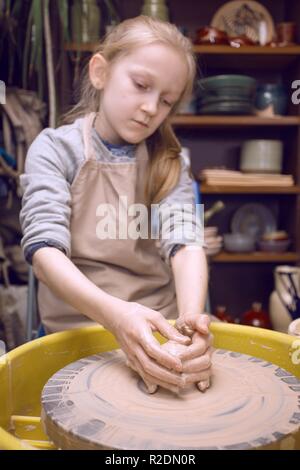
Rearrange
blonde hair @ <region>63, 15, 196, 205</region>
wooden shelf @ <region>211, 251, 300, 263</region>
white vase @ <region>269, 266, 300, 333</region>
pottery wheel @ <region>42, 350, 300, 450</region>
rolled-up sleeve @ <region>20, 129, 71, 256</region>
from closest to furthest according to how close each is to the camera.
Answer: pottery wheel @ <region>42, 350, 300, 450</region>, rolled-up sleeve @ <region>20, 129, 71, 256</region>, blonde hair @ <region>63, 15, 196, 205</region>, white vase @ <region>269, 266, 300, 333</region>, wooden shelf @ <region>211, 251, 300, 263</region>

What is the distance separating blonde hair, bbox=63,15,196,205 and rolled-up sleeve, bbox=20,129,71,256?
0.55 ft

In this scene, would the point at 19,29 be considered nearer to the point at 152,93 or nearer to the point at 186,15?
the point at 186,15

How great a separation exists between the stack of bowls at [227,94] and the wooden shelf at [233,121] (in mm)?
35

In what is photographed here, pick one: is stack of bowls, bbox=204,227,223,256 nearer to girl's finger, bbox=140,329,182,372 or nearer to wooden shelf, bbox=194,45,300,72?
wooden shelf, bbox=194,45,300,72

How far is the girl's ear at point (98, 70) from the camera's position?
942 mm

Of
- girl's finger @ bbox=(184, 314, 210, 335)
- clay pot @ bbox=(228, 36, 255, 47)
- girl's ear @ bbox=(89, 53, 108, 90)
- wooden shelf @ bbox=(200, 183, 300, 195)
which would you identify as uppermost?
clay pot @ bbox=(228, 36, 255, 47)

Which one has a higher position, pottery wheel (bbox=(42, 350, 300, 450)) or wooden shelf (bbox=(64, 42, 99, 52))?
wooden shelf (bbox=(64, 42, 99, 52))

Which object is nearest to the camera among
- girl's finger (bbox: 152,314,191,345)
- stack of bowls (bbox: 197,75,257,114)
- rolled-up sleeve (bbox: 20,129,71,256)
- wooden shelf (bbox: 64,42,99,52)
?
girl's finger (bbox: 152,314,191,345)

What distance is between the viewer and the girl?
792 mm

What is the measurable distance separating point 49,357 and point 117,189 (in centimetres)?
39

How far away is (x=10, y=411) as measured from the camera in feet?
2.19

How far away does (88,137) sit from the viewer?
969mm

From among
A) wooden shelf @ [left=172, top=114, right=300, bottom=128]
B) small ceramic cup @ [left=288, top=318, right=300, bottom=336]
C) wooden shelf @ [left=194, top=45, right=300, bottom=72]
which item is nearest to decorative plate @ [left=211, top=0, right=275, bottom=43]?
wooden shelf @ [left=194, top=45, right=300, bottom=72]

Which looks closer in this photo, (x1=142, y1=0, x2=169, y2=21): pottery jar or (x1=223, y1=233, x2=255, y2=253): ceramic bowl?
(x1=142, y1=0, x2=169, y2=21): pottery jar
